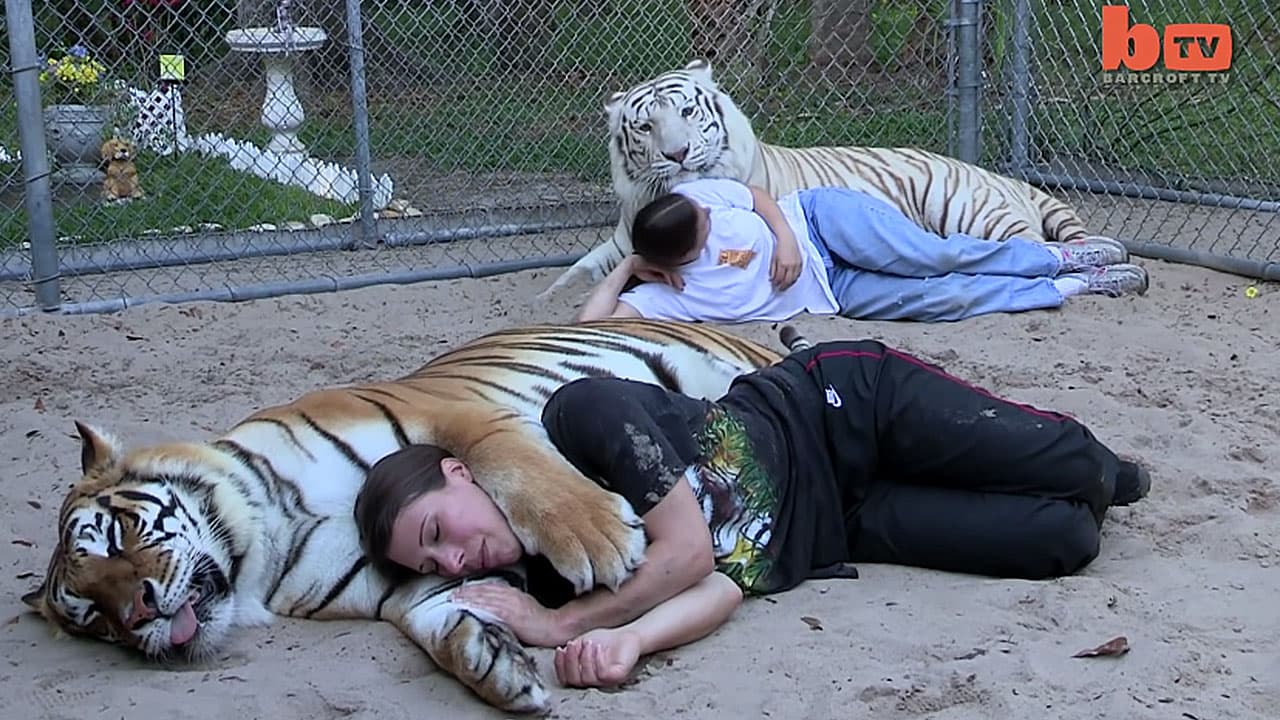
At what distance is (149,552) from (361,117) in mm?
3865

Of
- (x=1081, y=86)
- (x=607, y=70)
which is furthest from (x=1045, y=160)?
(x=607, y=70)

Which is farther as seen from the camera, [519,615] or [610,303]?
[610,303]

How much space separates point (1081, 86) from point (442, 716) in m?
5.29

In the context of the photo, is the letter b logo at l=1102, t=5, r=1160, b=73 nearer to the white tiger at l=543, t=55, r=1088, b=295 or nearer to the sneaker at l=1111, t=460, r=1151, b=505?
the white tiger at l=543, t=55, r=1088, b=295

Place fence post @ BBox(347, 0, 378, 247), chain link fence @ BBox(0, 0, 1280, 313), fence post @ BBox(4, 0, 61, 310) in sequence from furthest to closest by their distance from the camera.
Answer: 1. chain link fence @ BBox(0, 0, 1280, 313)
2. fence post @ BBox(347, 0, 378, 247)
3. fence post @ BBox(4, 0, 61, 310)

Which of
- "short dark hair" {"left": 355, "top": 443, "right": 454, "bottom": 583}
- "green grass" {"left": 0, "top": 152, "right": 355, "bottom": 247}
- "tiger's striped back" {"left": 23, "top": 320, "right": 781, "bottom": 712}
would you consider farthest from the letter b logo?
"short dark hair" {"left": 355, "top": 443, "right": 454, "bottom": 583}

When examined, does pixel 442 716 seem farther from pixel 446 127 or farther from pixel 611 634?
pixel 446 127

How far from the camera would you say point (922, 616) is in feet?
8.29

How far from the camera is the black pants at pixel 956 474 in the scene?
2.70 meters

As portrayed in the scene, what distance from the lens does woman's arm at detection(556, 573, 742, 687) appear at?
229 cm

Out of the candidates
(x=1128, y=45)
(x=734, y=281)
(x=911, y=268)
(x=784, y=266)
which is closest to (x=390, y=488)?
(x=734, y=281)

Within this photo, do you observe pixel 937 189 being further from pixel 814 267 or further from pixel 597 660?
pixel 597 660

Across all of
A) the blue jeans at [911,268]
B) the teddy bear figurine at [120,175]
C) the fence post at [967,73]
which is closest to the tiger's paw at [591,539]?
the blue jeans at [911,268]

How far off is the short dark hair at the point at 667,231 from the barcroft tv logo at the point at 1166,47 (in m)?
2.55
